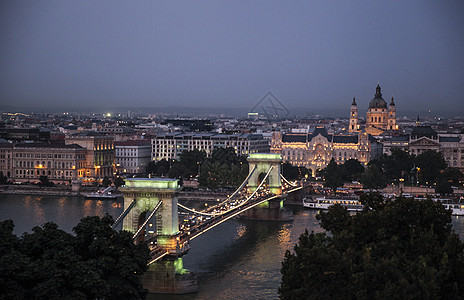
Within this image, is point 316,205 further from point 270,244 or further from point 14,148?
point 14,148

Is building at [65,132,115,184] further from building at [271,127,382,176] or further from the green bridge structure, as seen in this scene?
the green bridge structure

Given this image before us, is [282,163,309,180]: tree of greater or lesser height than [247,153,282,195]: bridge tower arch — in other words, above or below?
below

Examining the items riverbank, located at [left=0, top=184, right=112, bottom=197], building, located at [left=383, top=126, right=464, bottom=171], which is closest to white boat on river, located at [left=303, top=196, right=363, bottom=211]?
riverbank, located at [left=0, top=184, right=112, bottom=197]

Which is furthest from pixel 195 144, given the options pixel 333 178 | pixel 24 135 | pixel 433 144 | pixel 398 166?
pixel 333 178

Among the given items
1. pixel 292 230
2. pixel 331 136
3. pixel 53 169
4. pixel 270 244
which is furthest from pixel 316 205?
pixel 331 136

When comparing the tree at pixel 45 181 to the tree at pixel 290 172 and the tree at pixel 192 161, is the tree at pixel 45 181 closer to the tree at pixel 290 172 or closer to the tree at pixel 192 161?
the tree at pixel 192 161

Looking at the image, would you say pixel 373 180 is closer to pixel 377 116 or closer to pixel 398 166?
pixel 398 166
